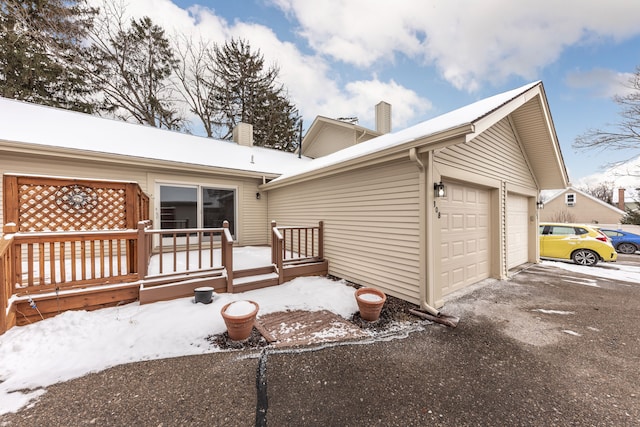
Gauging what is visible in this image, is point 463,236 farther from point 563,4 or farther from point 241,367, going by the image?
point 563,4

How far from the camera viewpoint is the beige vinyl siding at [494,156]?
4406 mm

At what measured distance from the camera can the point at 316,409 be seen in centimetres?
193

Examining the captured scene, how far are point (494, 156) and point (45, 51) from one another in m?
16.9

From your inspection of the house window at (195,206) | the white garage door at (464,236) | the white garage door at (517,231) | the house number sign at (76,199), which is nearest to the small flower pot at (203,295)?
the house number sign at (76,199)

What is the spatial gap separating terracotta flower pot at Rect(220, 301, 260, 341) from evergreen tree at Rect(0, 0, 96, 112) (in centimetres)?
1297

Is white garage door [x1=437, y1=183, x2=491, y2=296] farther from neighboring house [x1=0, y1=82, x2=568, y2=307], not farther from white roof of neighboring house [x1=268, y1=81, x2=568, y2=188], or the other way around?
white roof of neighboring house [x1=268, y1=81, x2=568, y2=188]

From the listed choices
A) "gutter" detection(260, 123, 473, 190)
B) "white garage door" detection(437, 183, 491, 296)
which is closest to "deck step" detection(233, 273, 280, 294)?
"gutter" detection(260, 123, 473, 190)

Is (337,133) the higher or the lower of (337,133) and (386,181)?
the higher

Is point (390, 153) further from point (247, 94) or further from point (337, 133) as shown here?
point (247, 94)

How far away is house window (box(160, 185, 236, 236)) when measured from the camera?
267 inches

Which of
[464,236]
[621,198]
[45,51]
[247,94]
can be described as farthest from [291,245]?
[621,198]

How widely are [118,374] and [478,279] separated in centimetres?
621

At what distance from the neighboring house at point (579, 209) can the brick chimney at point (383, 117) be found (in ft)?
59.4

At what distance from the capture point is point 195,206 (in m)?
7.17
